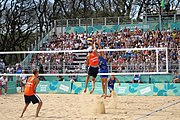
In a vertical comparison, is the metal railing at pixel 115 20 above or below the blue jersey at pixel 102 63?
above

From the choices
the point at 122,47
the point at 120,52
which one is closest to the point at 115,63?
the point at 120,52

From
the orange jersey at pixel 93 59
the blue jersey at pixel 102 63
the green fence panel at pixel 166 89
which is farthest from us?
the green fence panel at pixel 166 89

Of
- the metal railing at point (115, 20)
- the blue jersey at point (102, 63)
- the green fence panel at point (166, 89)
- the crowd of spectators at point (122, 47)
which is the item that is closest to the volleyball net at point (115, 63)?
the crowd of spectators at point (122, 47)

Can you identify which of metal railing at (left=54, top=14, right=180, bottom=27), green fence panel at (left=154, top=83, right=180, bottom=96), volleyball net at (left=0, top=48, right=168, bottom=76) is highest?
metal railing at (left=54, top=14, right=180, bottom=27)

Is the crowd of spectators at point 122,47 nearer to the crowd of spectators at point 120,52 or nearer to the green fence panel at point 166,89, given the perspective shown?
the crowd of spectators at point 120,52

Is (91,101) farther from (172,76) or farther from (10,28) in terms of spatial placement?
(10,28)

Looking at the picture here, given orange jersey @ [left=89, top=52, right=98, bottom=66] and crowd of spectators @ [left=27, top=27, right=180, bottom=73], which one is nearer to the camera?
orange jersey @ [left=89, top=52, right=98, bottom=66]

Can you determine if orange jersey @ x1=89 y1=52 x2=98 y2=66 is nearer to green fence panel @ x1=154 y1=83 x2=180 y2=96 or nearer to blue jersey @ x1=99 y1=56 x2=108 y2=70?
blue jersey @ x1=99 y1=56 x2=108 y2=70

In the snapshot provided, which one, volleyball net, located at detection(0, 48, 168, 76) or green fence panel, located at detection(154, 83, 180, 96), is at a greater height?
volleyball net, located at detection(0, 48, 168, 76)

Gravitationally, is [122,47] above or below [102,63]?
above

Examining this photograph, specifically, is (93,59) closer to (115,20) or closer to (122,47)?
(122,47)

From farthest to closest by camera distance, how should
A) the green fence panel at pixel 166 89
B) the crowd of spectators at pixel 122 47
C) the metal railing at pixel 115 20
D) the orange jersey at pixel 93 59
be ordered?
the metal railing at pixel 115 20 → the crowd of spectators at pixel 122 47 → the green fence panel at pixel 166 89 → the orange jersey at pixel 93 59

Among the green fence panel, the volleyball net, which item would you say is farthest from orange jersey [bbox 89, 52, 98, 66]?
the green fence panel

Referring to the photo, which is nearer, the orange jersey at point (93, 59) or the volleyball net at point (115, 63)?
the orange jersey at point (93, 59)
